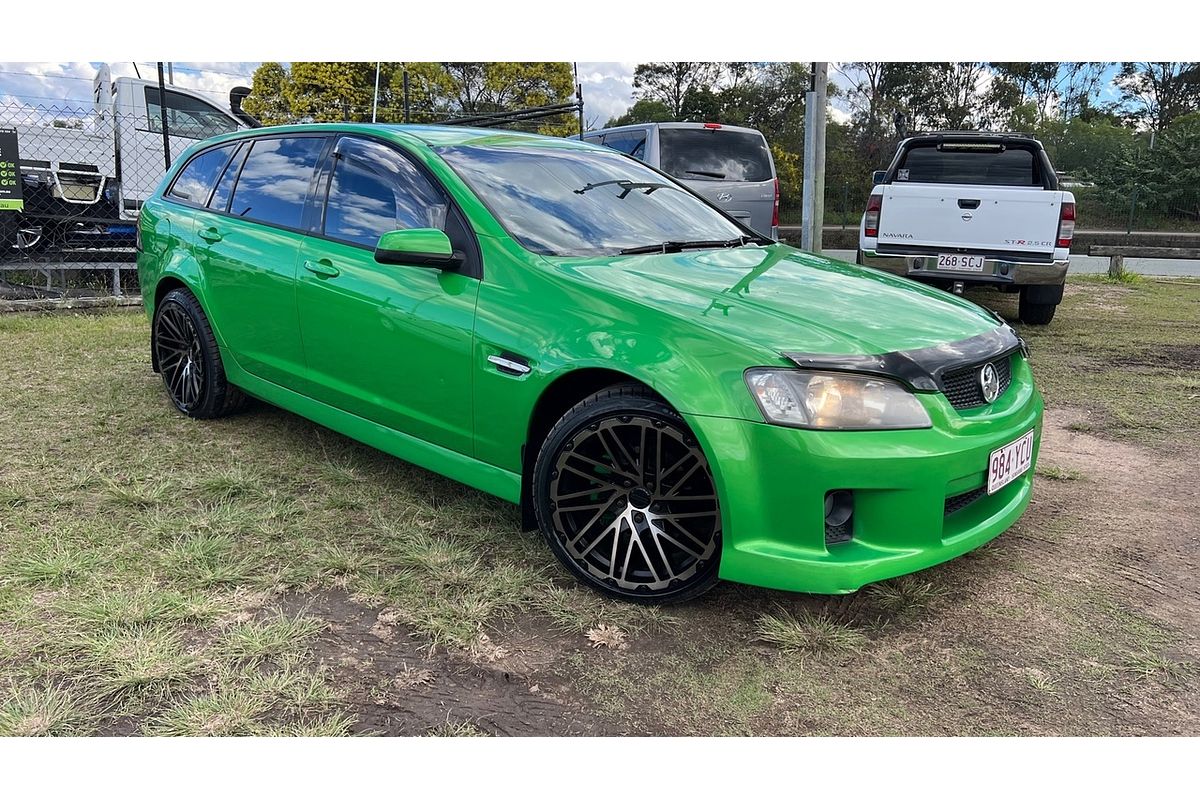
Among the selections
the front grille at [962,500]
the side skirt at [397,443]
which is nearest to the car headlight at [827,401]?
the front grille at [962,500]

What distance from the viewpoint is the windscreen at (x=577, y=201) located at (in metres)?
3.11

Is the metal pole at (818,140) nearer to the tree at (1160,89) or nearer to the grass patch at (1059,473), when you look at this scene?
the grass patch at (1059,473)

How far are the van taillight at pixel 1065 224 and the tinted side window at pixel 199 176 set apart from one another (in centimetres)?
609

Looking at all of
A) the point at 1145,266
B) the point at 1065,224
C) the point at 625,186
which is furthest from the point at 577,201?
the point at 1145,266

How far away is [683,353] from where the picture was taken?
2492 millimetres

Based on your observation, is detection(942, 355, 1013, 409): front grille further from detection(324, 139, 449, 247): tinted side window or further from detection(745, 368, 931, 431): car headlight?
detection(324, 139, 449, 247): tinted side window

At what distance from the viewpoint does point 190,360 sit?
14.7 ft

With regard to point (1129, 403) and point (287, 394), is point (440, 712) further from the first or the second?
point (1129, 403)

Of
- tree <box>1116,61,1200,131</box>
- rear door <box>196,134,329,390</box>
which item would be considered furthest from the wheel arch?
tree <box>1116,61,1200,131</box>

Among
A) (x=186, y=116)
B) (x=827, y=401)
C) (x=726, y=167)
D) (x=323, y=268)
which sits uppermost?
(x=186, y=116)

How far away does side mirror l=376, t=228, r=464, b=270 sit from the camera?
2941 millimetres

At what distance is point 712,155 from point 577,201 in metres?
6.54

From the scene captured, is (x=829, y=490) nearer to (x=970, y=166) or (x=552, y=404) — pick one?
(x=552, y=404)

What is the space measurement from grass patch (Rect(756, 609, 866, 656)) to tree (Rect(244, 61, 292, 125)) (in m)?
22.5
